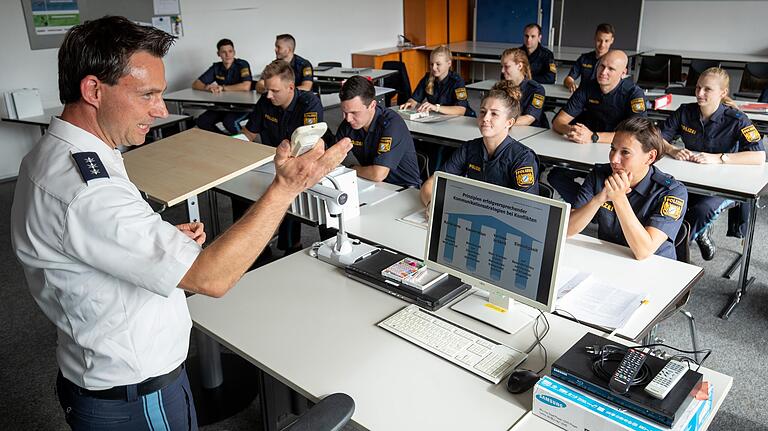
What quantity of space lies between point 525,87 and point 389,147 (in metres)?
2.06

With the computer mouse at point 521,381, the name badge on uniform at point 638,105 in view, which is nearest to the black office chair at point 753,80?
the name badge on uniform at point 638,105

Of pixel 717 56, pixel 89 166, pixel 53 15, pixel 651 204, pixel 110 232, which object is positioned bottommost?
pixel 651 204

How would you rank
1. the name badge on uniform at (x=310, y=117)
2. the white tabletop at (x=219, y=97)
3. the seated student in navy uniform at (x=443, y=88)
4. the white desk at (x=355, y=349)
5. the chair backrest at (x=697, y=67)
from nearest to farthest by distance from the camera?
the white desk at (x=355, y=349) → the name badge on uniform at (x=310, y=117) → the seated student in navy uniform at (x=443, y=88) → the white tabletop at (x=219, y=97) → the chair backrest at (x=697, y=67)

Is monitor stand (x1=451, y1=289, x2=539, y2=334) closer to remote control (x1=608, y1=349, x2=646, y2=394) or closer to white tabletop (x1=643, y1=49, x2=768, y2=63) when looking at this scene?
remote control (x1=608, y1=349, x2=646, y2=394)

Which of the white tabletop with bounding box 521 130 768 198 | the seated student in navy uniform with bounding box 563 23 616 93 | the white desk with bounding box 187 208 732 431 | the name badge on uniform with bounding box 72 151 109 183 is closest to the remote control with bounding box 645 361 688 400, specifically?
the white desk with bounding box 187 208 732 431

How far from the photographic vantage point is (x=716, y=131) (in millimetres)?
3922

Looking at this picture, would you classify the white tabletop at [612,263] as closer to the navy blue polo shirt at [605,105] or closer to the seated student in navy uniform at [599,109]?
the seated student in navy uniform at [599,109]

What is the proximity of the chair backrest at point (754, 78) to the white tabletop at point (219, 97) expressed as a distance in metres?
5.38

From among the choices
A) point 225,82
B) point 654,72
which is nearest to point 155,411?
point 225,82

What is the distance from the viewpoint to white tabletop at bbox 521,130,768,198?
331cm

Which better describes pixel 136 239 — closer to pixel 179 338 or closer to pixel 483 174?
pixel 179 338

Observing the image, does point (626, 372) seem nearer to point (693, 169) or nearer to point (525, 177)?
point (525, 177)

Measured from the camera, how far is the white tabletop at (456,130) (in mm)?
4527

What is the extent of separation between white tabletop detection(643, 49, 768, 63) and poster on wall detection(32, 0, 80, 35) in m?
7.01
